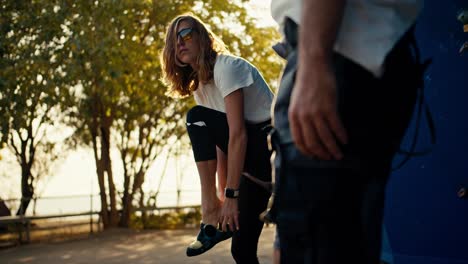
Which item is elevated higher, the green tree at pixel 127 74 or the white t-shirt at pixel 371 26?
the green tree at pixel 127 74

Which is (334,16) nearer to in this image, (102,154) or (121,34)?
(121,34)

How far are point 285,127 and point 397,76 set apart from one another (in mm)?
270

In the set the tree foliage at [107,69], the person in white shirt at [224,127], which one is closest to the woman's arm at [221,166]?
the person in white shirt at [224,127]

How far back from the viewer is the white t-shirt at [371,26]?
143cm

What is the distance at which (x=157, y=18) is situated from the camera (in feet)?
54.6

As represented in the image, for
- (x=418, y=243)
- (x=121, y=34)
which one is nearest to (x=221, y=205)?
(x=418, y=243)

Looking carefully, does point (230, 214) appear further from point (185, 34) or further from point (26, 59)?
point (26, 59)

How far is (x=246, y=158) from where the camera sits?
3.62 metres

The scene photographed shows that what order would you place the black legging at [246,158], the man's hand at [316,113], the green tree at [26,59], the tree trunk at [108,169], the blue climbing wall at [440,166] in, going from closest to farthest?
the man's hand at [316,113], the black legging at [246,158], the blue climbing wall at [440,166], the green tree at [26,59], the tree trunk at [108,169]

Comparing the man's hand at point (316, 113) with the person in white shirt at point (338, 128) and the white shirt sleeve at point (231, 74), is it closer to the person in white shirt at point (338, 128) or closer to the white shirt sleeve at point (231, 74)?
the person in white shirt at point (338, 128)

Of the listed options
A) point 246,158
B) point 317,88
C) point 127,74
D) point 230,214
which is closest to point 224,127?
point 246,158

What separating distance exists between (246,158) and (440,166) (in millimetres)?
1051

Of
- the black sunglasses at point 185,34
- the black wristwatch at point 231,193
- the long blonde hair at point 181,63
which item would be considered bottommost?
the black wristwatch at point 231,193

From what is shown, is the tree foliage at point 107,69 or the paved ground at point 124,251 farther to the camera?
the tree foliage at point 107,69
